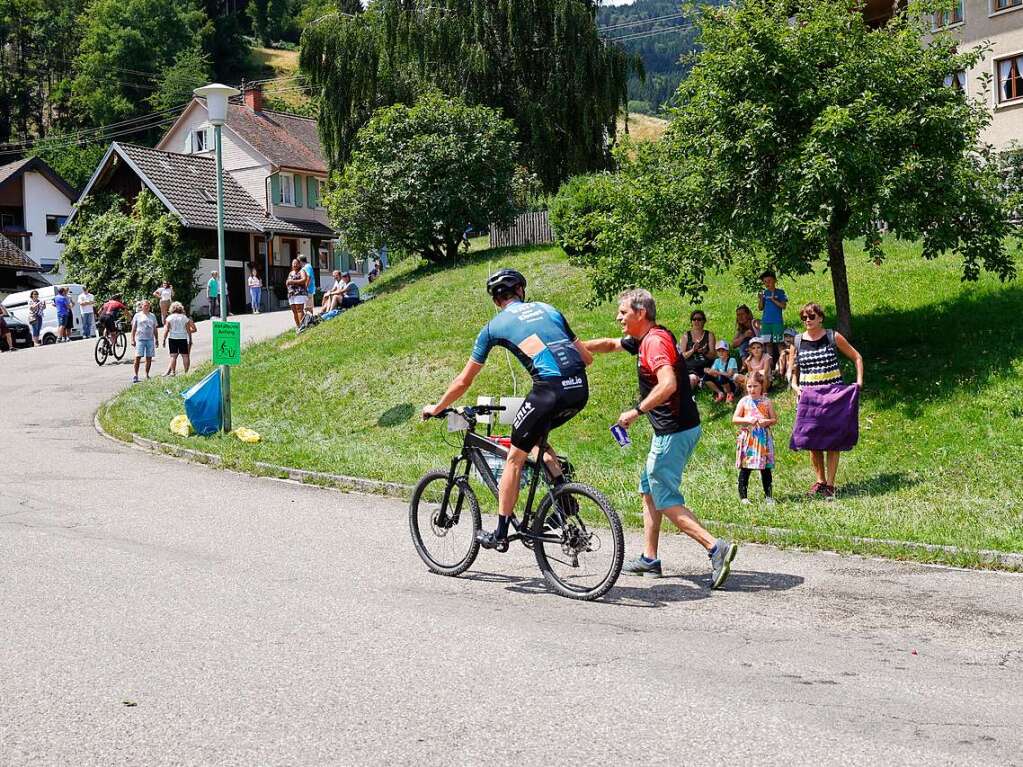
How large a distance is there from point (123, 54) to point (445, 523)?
10692 cm

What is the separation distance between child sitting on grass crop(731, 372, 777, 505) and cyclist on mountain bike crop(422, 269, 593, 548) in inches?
163

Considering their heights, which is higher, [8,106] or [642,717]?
[8,106]

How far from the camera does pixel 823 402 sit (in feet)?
38.7

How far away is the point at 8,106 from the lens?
10188cm

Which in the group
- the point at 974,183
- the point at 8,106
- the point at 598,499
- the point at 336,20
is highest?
the point at 8,106

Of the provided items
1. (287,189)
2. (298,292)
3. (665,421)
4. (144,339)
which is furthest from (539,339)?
(287,189)

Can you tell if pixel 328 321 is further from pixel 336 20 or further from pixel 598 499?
pixel 598 499

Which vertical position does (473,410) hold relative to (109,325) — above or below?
below

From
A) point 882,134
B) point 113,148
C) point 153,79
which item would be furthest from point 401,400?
point 153,79

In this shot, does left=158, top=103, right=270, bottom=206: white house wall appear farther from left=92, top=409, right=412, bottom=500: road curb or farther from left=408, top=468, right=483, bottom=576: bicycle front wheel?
left=408, top=468, right=483, bottom=576: bicycle front wheel

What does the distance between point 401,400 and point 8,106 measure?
9629 cm

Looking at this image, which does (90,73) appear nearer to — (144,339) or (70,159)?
(70,159)

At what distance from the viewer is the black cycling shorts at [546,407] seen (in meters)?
7.45

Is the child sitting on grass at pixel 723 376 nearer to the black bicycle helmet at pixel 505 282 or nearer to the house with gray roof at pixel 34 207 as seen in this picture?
the black bicycle helmet at pixel 505 282
